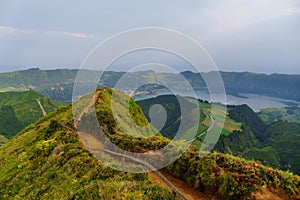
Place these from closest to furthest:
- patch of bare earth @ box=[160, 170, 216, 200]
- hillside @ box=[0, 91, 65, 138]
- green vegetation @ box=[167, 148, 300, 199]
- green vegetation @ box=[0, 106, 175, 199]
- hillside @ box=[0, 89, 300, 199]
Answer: green vegetation @ box=[167, 148, 300, 199] → hillside @ box=[0, 89, 300, 199] → green vegetation @ box=[0, 106, 175, 199] → patch of bare earth @ box=[160, 170, 216, 200] → hillside @ box=[0, 91, 65, 138]

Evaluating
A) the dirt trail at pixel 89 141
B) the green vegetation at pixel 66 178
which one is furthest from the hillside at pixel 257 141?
the green vegetation at pixel 66 178

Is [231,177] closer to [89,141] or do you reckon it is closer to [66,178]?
[66,178]

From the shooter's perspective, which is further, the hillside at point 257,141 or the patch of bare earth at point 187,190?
the hillside at point 257,141

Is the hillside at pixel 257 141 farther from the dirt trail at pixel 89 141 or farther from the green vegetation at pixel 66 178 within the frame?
the green vegetation at pixel 66 178

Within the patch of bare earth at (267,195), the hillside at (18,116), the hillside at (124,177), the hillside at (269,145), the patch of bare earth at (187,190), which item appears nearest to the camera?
the patch of bare earth at (267,195)

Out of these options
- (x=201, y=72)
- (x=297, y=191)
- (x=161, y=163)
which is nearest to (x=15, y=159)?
(x=161, y=163)

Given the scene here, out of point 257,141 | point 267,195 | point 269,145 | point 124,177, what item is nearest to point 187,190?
point 124,177

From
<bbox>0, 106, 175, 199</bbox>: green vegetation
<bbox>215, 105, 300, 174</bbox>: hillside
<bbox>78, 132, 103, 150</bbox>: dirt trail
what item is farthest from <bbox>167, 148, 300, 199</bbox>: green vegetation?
<bbox>215, 105, 300, 174</bbox>: hillside

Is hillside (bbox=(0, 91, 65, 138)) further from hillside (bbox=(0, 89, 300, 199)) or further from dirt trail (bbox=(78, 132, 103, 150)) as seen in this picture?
hillside (bbox=(0, 89, 300, 199))
